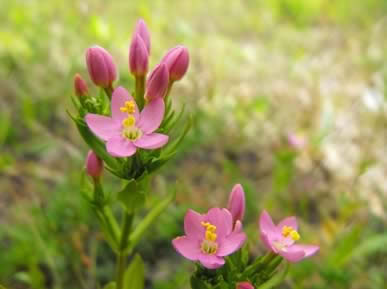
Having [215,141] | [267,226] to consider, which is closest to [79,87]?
[267,226]

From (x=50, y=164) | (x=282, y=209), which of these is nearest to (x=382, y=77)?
(x=282, y=209)

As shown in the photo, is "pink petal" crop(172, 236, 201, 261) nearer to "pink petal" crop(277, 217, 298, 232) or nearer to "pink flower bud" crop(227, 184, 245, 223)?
"pink flower bud" crop(227, 184, 245, 223)

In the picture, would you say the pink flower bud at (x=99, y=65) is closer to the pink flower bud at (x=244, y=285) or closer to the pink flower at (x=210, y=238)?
the pink flower at (x=210, y=238)

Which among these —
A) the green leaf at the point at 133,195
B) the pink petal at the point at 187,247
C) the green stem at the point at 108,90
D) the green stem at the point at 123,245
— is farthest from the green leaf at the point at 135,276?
the green stem at the point at 108,90

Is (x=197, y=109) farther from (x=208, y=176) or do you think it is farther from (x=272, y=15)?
(x=272, y=15)

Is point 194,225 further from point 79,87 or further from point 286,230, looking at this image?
point 79,87

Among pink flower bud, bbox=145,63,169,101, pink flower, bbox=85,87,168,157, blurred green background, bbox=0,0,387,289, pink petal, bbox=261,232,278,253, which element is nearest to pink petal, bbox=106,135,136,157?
pink flower, bbox=85,87,168,157
